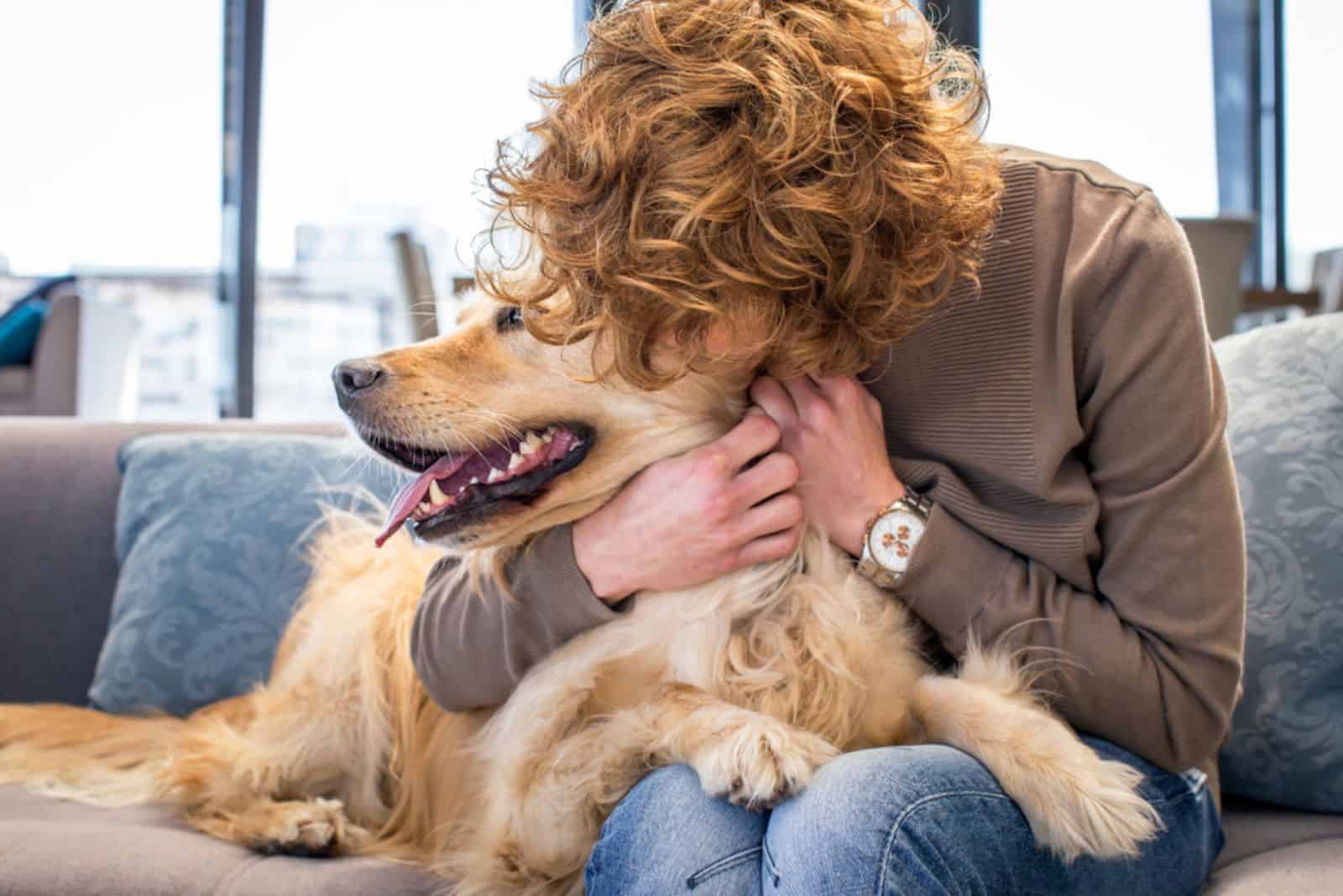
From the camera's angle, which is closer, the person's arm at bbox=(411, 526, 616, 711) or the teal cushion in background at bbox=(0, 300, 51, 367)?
the person's arm at bbox=(411, 526, 616, 711)

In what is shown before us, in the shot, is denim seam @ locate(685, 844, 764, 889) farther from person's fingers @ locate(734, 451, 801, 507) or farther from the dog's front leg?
person's fingers @ locate(734, 451, 801, 507)

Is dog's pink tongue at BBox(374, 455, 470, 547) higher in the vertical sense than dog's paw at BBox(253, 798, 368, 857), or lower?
higher

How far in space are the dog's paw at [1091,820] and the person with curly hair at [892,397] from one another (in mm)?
22

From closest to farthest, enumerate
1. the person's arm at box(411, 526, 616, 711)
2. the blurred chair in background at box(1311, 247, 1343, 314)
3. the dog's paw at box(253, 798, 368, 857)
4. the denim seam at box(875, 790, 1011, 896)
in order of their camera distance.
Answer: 1. the denim seam at box(875, 790, 1011, 896)
2. the person's arm at box(411, 526, 616, 711)
3. the dog's paw at box(253, 798, 368, 857)
4. the blurred chair in background at box(1311, 247, 1343, 314)

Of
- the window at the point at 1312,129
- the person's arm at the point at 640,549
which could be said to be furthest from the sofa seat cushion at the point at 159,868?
the window at the point at 1312,129

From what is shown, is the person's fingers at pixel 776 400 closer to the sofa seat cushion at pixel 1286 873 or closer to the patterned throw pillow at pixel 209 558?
the sofa seat cushion at pixel 1286 873

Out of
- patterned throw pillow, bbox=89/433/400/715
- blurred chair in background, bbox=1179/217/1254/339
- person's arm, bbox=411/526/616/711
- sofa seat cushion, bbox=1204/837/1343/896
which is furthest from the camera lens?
blurred chair in background, bbox=1179/217/1254/339

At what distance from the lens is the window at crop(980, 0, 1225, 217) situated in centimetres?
506

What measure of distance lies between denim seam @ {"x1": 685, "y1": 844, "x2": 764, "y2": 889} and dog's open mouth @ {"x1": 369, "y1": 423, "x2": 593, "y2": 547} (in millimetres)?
409

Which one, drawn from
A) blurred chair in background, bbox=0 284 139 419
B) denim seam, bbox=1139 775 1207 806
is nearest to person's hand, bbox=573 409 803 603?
denim seam, bbox=1139 775 1207 806

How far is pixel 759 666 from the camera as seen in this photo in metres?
1.20

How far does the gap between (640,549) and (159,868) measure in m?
0.67

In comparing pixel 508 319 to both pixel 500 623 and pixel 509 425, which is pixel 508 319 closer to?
pixel 509 425

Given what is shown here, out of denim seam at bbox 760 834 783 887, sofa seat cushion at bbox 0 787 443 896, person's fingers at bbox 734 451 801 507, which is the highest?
person's fingers at bbox 734 451 801 507
